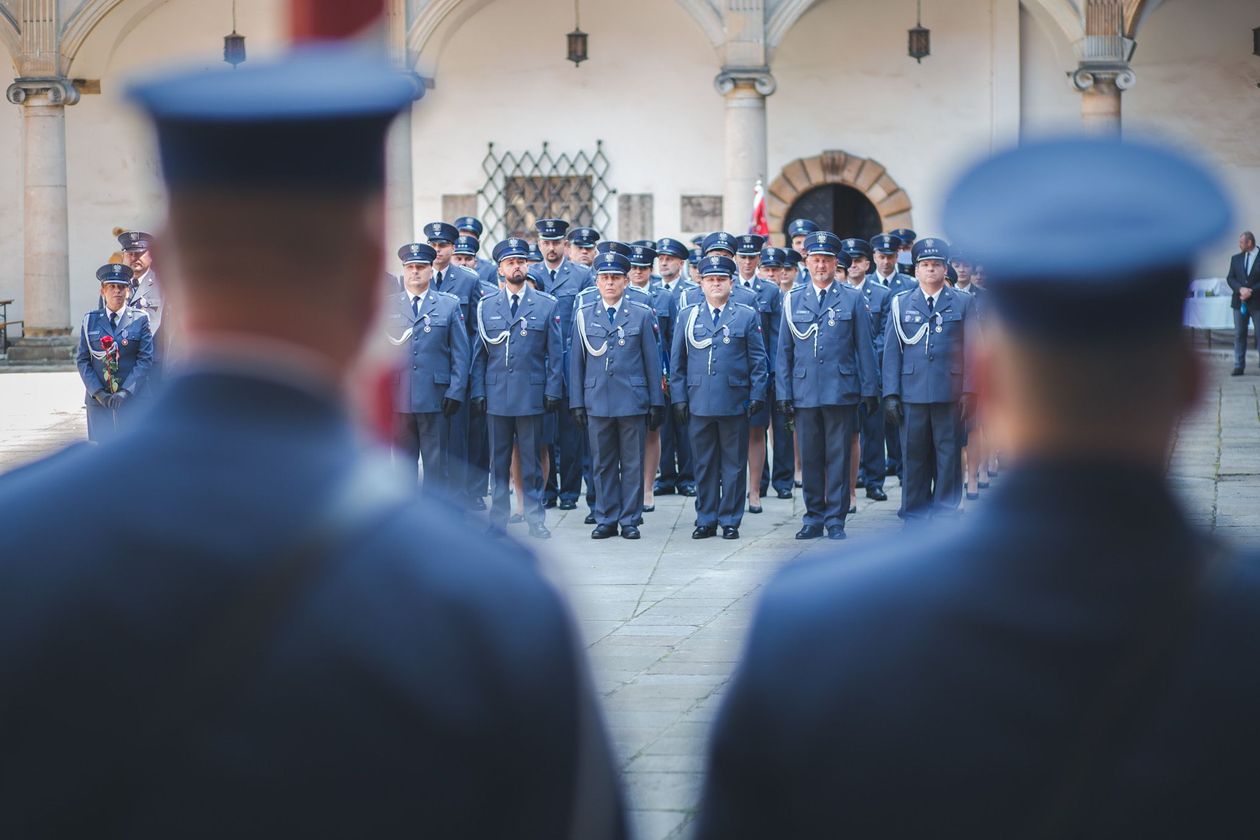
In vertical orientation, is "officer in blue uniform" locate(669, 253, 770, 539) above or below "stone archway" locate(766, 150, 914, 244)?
below

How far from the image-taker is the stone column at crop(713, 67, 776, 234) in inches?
821

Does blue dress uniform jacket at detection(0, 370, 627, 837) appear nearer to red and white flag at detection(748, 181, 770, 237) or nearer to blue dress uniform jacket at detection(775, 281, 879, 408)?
blue dress uniform jacket at detection(775, 281, 879, 408)

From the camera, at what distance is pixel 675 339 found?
11406 millimetres

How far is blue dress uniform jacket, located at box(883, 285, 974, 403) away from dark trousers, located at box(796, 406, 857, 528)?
0.35 m

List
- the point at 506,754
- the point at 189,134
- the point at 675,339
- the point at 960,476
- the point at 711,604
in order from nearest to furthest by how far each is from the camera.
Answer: the point at 506,754 → the point at 189,134 → the point at 711,604 → the point at 960,476 → the point at 675,339

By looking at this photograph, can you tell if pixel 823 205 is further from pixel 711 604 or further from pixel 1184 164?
pixel 1184 164

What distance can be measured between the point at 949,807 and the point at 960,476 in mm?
9165

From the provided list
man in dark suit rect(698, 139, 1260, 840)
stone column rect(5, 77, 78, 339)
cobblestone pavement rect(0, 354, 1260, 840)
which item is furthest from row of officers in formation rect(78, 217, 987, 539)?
stone column rect(5, 77, 78, 339)

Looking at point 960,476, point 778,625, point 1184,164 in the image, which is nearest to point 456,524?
point 778,625

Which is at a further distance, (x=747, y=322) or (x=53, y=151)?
(x=53, y=151)

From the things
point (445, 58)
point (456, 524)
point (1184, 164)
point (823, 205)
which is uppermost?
point (445, 58)

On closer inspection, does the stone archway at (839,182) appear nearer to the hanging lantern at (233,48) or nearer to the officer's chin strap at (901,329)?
the hanging lantern at (233,48)

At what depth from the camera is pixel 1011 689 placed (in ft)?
5.49

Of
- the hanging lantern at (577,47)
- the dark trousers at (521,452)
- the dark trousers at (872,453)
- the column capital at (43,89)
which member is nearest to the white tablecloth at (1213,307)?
the hanging lantern at (577,47)
